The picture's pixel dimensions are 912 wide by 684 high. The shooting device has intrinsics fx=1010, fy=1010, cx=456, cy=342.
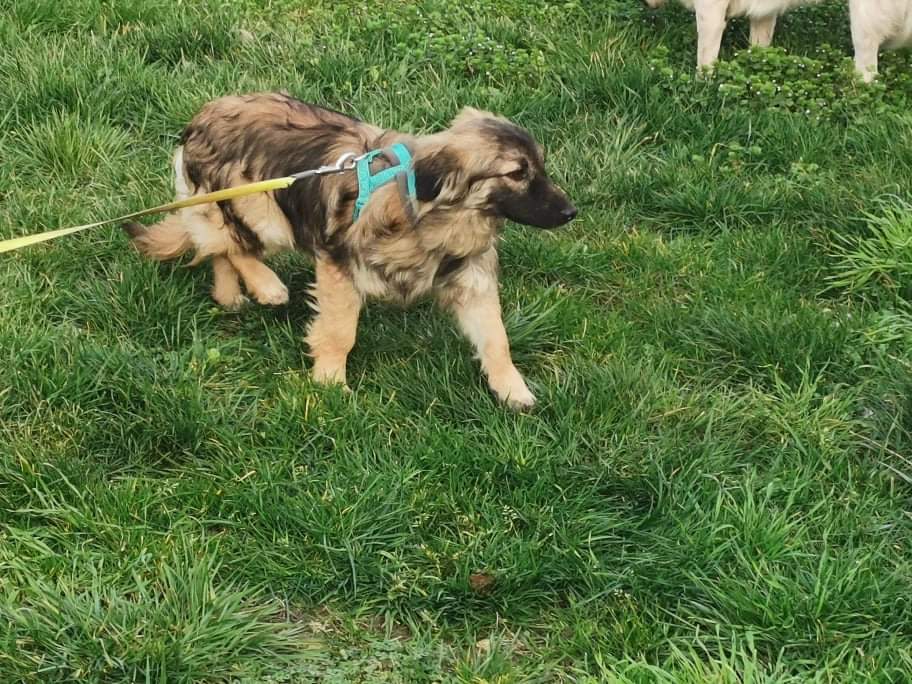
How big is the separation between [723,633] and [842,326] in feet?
4.96

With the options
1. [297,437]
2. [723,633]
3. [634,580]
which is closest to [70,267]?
[297,437]

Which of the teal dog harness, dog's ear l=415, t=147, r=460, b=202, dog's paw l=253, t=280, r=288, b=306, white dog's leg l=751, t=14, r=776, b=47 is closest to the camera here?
→ dog's ear l=415, t=147, r=460, b=202

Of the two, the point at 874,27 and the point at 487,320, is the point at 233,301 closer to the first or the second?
the point at 487,320

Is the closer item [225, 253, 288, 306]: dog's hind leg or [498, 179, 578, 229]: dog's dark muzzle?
[498, 179, 578, 229]: dog's dark muzzle

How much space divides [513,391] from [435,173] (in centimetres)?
80

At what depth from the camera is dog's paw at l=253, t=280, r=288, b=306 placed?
3951 mm

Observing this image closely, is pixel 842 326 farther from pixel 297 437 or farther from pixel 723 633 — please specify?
pixel 297 437

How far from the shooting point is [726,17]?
5977 mm

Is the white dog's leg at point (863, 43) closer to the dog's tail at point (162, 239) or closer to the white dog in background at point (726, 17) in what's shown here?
the white dog in background at point (726, 17)

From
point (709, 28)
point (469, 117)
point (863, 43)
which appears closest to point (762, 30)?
point (709, 28)

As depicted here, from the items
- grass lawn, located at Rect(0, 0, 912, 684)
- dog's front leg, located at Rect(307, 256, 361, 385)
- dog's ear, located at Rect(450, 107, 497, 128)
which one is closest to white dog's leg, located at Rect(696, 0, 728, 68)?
grass lawn, located at Rect(0, 0, 912, 684)

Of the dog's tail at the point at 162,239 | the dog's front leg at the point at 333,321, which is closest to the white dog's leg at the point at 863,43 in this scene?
the dog's front leg at the point at 333,321

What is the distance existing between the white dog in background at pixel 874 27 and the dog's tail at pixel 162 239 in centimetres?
377

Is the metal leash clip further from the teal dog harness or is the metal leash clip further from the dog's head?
the dog's head
